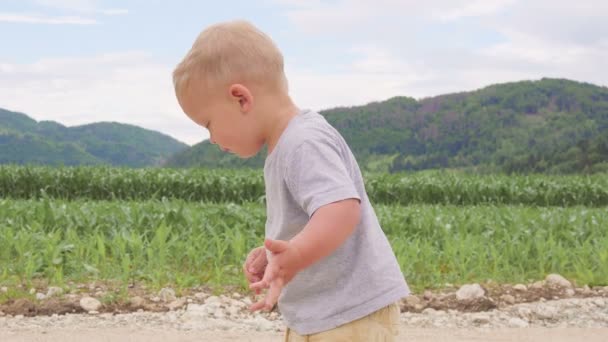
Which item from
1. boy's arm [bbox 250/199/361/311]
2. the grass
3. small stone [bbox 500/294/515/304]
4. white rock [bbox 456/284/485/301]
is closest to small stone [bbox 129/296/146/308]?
the grass

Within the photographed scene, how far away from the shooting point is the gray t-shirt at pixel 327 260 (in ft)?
7.56

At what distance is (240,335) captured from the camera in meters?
5.05

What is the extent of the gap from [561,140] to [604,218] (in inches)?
2545

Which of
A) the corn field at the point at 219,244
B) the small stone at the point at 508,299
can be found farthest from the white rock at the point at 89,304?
the small stone at the point at 508,299

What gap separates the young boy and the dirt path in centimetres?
257

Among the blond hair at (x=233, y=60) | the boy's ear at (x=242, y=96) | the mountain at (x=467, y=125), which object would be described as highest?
the blond hair at (x=233, y=60)

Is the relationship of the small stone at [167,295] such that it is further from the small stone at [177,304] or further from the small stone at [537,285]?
the small stone at [537,285]

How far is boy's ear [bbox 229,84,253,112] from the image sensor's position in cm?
225

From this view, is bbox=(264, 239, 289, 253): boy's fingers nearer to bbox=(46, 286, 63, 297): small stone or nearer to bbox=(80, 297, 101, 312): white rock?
bbox=(80, 297, 101, 312): white rock

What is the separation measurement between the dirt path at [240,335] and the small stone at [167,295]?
654mm

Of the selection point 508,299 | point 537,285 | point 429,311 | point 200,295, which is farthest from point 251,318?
point 537,285

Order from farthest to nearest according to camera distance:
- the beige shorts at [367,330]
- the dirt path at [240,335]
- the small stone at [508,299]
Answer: the small stone at [508,299], the dirt path at [240,335], the beige shorts at [367,330]

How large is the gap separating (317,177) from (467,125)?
261 ft

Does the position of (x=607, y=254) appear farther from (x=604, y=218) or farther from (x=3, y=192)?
(x=3, y=192)
